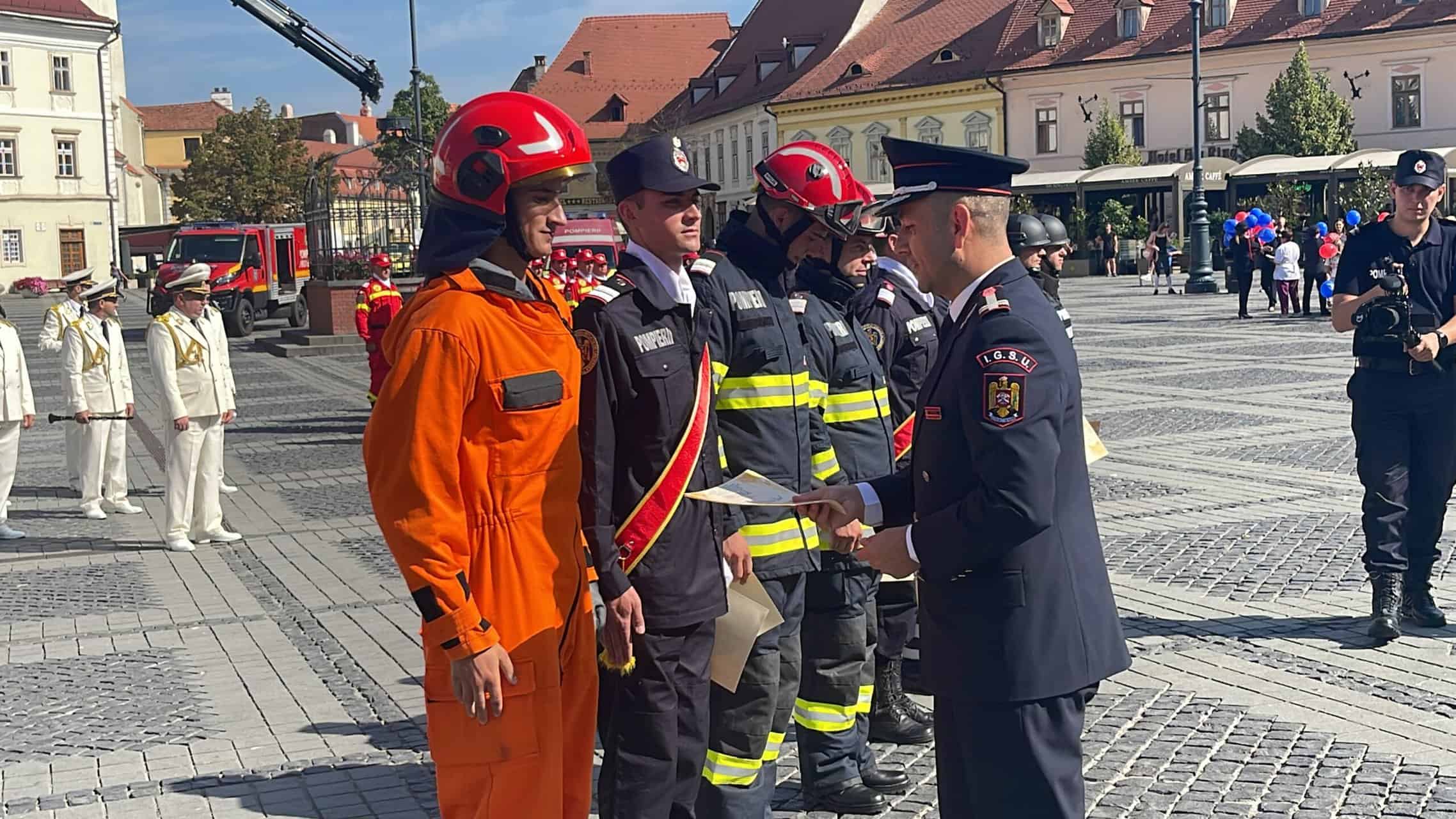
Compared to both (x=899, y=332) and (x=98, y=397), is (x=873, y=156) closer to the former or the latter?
(x=98, y=397)

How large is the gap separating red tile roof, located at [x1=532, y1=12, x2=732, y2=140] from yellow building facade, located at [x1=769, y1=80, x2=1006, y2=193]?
21.3 metres

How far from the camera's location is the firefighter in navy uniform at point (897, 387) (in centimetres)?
588

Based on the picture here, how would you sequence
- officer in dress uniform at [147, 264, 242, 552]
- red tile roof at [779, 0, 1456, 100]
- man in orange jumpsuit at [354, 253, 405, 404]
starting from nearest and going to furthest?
officer in dress uniform at [147, 264, 242, 552]
man in orange jumpsuit at [354, 253, 405, 404]
red tile roof at [779, 0, 1456, 100]

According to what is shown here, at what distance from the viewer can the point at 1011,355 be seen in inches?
125

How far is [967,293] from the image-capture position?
336 centimetres

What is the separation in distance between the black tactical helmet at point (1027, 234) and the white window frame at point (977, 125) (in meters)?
57.7

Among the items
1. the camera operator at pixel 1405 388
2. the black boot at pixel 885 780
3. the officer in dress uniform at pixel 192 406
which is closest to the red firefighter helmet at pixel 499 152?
the black boot at pixel 885 780

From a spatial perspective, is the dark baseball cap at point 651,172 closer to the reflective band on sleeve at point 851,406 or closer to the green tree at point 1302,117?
the reflective band on sleeve at point 851,406

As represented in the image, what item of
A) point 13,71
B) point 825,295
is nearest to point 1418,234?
point 825,295

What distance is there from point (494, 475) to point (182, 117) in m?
136

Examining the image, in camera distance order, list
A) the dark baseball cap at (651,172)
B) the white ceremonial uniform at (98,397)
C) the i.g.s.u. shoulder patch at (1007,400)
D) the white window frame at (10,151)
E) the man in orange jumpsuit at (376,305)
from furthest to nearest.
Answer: the white window frame at (10,151) < the man in orange jumpsuit at (376,305) < the white ceremonial uniform at (98,397) < the dark baseball cap at (651,172) < the i.g.s.u. shoulder patch at (1007,400)

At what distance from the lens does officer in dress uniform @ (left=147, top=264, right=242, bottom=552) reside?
1075cm

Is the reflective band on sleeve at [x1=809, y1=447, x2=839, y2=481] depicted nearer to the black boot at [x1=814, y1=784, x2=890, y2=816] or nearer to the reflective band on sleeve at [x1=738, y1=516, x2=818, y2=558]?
the reflective band on sleeve at [x1=738, y1=516, x2=818, y2=558]

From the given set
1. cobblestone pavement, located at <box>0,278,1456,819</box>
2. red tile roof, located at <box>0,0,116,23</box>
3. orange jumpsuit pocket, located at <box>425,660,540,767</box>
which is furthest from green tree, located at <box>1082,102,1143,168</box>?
orange jumpsuit pocket, located at <box>425,660,540,767</box>
